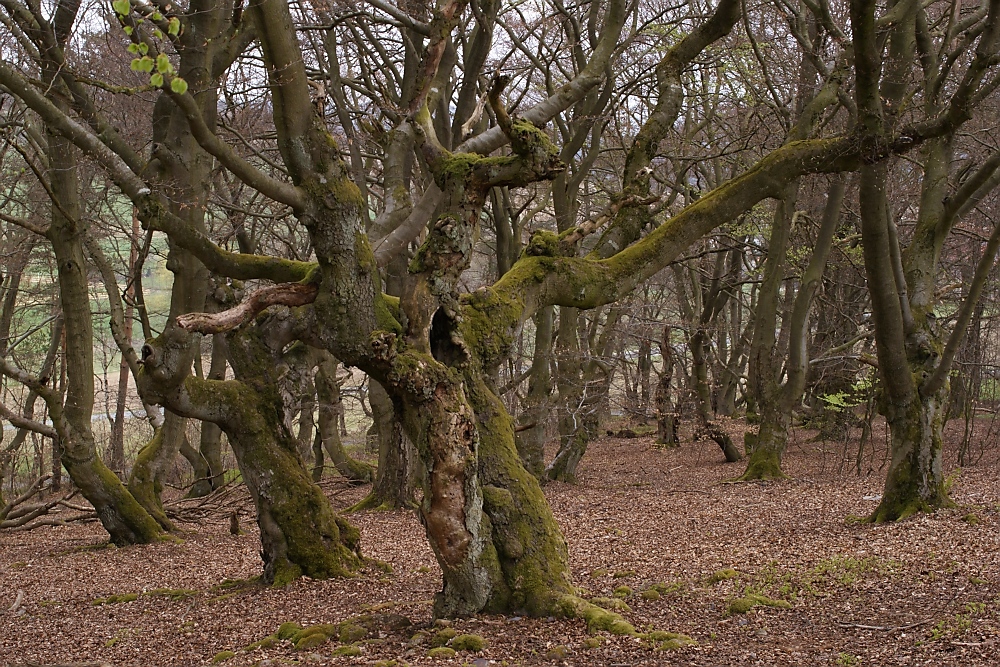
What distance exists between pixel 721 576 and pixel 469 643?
7.62 feet

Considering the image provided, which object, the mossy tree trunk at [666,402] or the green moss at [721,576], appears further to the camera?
the mossy tree trunk at [666,402]

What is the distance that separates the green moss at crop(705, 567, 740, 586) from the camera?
6297 mm

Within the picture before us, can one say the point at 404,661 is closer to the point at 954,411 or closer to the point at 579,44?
the point at 579,44

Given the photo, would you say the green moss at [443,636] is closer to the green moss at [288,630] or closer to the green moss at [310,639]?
the green moss at [310,639]

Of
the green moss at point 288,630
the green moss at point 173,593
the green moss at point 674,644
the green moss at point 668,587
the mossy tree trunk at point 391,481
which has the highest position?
the mossy tree trunk at point 391,481

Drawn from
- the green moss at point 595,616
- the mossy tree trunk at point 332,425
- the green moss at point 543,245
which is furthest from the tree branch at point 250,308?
the mossy tree trunk at point 332,425

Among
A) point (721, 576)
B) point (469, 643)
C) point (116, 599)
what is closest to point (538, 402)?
point (721, 576)

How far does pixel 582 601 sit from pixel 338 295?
2543 mm

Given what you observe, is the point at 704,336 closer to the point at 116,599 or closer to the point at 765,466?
the point at 765,466

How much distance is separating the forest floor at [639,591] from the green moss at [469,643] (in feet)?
0.29

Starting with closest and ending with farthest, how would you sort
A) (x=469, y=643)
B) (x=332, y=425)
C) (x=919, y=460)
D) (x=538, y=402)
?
1. (x=469, y=643)
2. (x=919, y=460)
3. (x=538, y=402)
4. (x=332, y=425)

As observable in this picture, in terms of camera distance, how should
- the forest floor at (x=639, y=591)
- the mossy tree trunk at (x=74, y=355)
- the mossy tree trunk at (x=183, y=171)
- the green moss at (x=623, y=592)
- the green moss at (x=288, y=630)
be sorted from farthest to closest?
the mossy tree trunk at (x=74, y=355), the mossy tree trunk at (x=183, y=171), the green moss at (x=623, y=592), the green moss at (x=288, y=630), the forest floor at (x=639, y=591)

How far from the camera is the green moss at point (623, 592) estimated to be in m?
6.11

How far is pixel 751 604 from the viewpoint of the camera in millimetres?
5574
